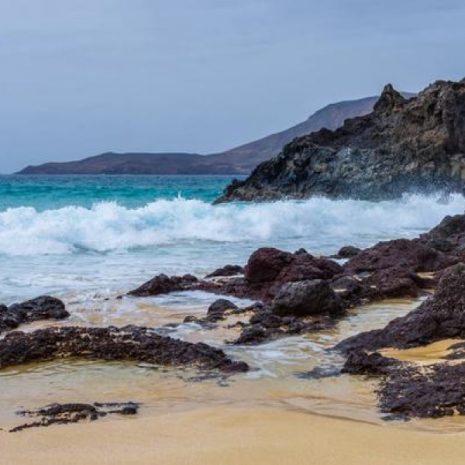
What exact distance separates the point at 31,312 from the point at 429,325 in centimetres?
444

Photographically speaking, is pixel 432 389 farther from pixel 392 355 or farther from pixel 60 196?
pixel 60 196

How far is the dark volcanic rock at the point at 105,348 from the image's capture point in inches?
234

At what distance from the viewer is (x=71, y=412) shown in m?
4.42

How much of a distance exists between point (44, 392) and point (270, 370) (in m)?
1.64

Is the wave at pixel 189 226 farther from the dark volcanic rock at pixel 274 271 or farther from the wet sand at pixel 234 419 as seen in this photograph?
the wet sand at pixel 234 419

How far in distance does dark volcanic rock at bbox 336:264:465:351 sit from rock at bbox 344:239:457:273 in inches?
177

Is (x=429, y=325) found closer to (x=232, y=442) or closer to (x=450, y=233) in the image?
(x=232, y=442)

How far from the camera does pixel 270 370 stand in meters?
5.66

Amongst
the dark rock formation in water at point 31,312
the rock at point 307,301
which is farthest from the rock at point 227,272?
the rock at point 307,301

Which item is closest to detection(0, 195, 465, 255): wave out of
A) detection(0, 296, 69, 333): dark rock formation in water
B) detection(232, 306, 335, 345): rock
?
detection(0, 296, 69, 333): dark rock formation in water

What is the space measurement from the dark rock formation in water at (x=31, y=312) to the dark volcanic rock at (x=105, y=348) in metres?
1.48

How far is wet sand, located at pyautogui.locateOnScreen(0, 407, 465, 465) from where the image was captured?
3227 mm

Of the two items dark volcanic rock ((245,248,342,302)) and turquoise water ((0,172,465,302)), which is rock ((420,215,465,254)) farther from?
dark volcanic rock ((245,248,342,302))

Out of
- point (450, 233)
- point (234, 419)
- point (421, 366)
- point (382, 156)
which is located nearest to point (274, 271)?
point (421, 366)
